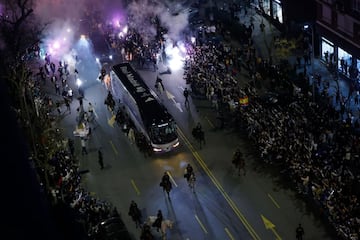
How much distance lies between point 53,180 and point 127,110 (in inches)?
454

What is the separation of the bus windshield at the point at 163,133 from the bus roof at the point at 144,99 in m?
0.29

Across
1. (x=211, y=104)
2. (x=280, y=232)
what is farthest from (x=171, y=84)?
(x=280, y=232)

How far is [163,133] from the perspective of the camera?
32719 millimetres

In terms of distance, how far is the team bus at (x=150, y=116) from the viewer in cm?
3256

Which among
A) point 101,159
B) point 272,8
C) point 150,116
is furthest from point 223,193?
point 272,8

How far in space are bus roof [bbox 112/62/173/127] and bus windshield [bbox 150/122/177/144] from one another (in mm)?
286

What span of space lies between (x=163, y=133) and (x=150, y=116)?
4.05ft

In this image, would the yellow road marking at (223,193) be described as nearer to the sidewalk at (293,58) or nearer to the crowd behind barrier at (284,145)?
the crowd behind barrier at (284,145)

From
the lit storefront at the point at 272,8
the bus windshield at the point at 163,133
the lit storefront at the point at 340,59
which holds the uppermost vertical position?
the lit storefront at the point at 272,8

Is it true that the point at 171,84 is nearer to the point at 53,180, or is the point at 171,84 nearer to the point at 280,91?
the point at 280,91

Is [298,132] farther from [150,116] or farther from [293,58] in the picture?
[293,58]

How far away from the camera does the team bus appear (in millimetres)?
32562

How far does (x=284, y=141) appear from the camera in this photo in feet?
95.7

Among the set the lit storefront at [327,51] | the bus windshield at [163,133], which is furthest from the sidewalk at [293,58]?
the bus windshield at [163,133]
